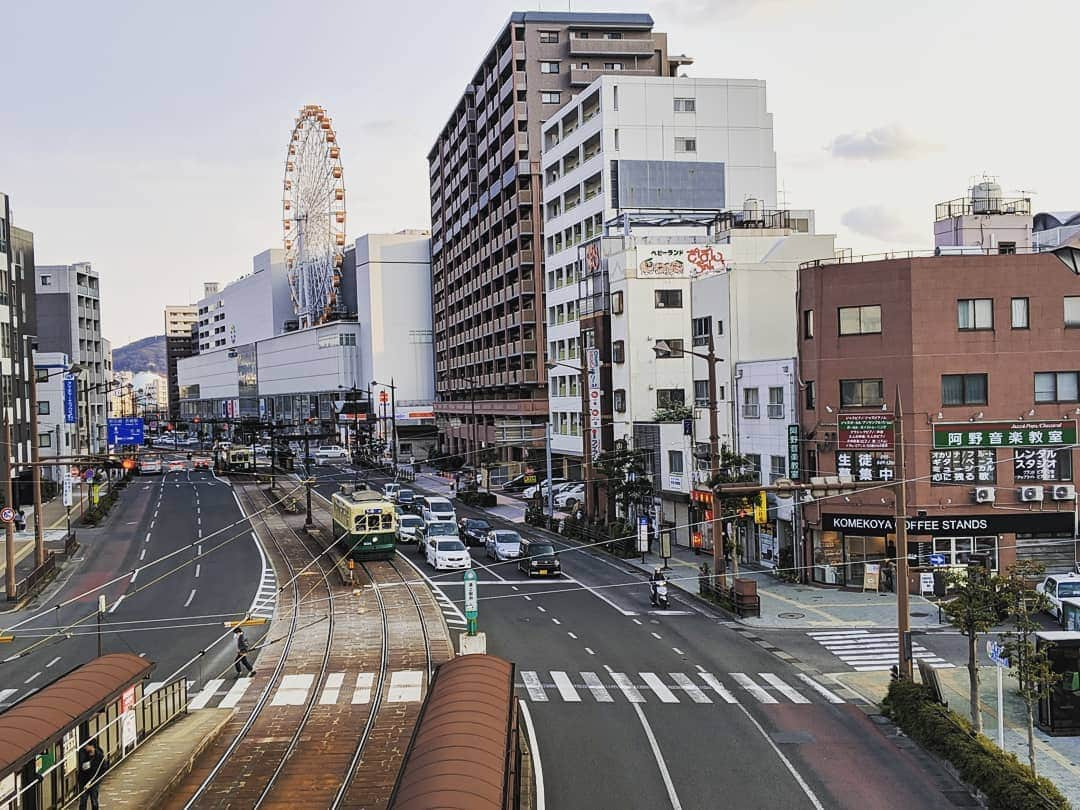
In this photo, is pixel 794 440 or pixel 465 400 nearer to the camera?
pixel 794 440

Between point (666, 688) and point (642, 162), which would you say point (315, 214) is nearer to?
point (642, 162)

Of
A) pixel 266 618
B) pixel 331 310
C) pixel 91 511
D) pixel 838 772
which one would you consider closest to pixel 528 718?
pixel 838 772

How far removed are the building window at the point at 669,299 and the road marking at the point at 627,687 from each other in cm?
4196

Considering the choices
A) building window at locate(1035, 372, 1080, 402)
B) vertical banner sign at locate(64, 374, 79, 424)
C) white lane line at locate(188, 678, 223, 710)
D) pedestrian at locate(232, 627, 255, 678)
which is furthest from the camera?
vertical banner sign at locate(64, 374, 79, 424)

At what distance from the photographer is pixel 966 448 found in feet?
147

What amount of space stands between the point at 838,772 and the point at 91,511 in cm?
6357

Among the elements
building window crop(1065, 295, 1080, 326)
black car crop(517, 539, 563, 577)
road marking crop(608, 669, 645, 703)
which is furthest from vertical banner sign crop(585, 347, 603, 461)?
road marking crop(608, 669, 645, 703)

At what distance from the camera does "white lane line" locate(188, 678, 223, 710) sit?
3033 centimetres

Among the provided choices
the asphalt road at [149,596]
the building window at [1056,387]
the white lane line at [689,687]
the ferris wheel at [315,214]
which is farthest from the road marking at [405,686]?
the ferris wheel at [315,214]

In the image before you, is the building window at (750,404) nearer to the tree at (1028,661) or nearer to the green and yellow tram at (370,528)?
the green and yellow tram at (370,528)

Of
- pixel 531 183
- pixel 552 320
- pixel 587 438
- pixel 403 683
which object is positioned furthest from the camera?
pixel 531 183

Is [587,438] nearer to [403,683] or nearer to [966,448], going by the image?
[966,448]

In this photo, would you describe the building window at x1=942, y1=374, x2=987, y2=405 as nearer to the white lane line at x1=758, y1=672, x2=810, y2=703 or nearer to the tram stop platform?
the white lane line at x1=758, y1=672, x2=810, y2=703

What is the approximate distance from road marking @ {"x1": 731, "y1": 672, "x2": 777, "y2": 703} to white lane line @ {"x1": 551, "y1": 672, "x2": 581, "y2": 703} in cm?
501
